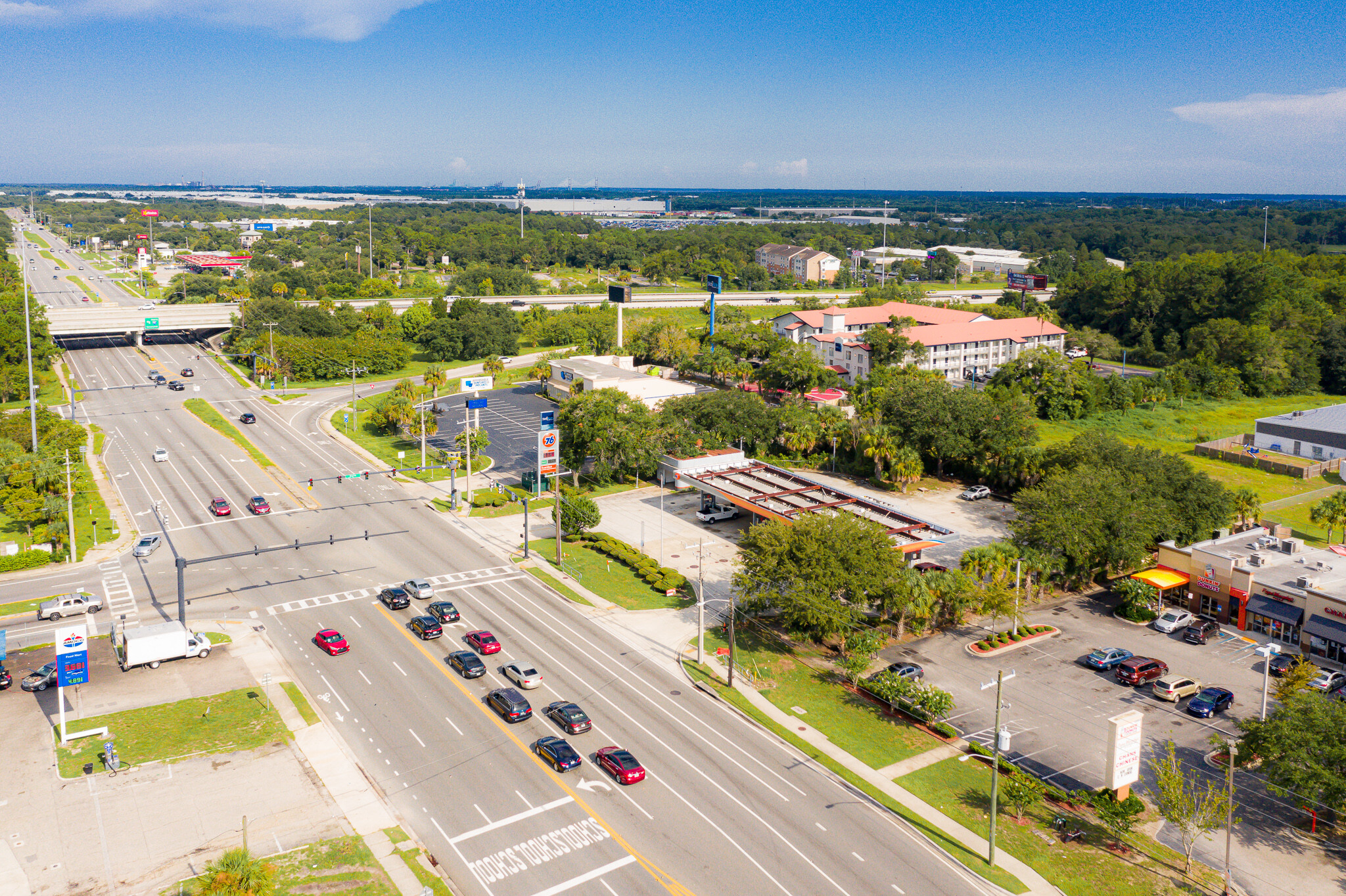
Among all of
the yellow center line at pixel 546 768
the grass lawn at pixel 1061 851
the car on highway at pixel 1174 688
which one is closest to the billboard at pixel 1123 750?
the grass lawn at pixel 1061 851

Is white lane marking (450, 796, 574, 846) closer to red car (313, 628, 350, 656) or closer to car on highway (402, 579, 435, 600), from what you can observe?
red car (313, 628, 350, 656)

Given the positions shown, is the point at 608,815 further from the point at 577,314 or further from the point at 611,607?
the point at 577,314

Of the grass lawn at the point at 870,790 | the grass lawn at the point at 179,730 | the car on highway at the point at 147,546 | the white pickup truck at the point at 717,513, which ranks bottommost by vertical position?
the grass lawn at the point at 870,790

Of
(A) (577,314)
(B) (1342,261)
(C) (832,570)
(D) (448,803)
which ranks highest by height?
(B) (1342,261)

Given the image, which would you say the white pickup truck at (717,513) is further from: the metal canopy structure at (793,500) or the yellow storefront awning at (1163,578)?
the yellow storefront awning at (1163,578)

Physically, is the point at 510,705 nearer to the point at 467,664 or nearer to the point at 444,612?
the point at 467,664

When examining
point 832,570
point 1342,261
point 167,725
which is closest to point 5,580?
point 167,725

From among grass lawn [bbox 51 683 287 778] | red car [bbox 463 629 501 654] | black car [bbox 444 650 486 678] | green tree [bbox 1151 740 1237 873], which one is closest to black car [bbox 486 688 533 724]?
black car [bbox 444 650 486 678]
